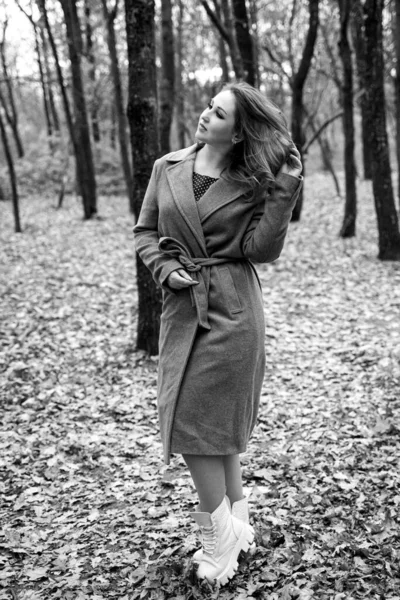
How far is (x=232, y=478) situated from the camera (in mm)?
3064

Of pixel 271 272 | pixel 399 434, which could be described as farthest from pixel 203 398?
pixel 271 272

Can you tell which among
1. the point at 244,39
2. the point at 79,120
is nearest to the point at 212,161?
the point at 244,39

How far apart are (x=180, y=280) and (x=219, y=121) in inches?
29.0

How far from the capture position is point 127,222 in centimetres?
1592

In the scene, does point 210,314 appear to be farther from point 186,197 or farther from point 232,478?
point 232,478

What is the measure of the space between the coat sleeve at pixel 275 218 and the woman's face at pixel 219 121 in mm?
334

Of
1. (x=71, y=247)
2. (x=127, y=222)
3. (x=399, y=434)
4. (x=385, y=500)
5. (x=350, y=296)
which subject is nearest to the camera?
(x=385, y=500)

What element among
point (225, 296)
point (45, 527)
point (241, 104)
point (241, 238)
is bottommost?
point (45, 527)

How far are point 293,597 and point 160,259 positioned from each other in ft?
5.72

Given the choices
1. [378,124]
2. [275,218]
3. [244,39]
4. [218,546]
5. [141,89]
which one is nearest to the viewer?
[275,218]

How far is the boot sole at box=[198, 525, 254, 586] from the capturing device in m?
2.92

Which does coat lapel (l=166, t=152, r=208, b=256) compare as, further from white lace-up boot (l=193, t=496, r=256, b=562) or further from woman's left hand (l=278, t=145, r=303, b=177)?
white lace-up boot (l=193, t=496, r=256, b=562)

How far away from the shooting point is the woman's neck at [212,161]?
2.79 m

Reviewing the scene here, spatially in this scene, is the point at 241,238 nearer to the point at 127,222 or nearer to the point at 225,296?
the point at 225,296
